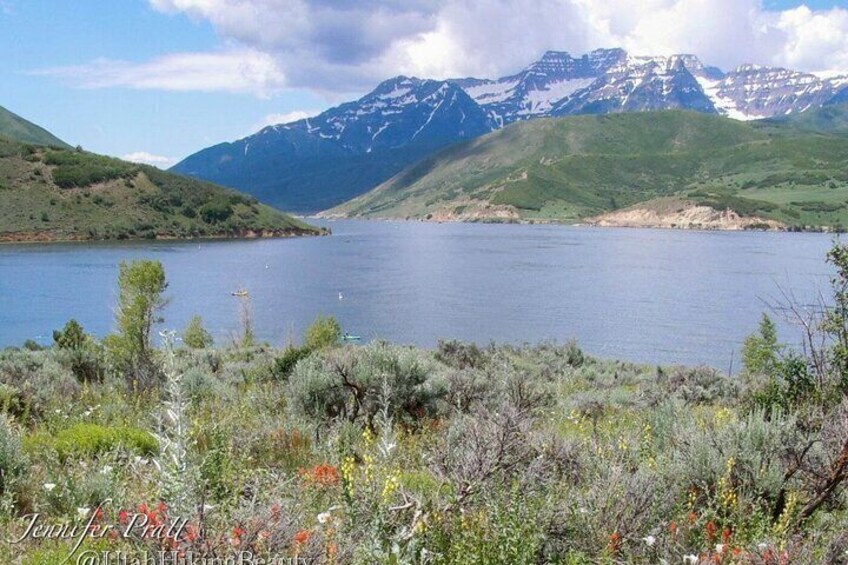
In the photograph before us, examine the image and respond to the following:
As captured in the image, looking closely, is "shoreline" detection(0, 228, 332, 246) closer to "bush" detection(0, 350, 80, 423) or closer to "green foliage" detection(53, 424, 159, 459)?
"bush" detection(0, 350, 80, 423)

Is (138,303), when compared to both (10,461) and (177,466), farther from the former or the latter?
(177,466)

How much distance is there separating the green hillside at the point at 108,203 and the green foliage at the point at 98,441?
479ft

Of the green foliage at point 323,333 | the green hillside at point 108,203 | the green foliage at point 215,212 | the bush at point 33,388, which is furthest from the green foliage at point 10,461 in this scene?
the green foliage at point 215,212

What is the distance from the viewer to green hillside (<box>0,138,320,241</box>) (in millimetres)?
139625

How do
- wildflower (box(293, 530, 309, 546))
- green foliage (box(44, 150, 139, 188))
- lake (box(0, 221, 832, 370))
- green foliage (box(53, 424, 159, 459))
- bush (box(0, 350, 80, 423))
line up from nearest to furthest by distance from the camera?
wildflower (box(293, 530, 309, 546)), green foliage (box(53, 424, 159, 459)), bush (box(0, 350, 80, 423)), lake (box(0, 221, 832, 370)), green foliage (box(44, 150, 139, 188))

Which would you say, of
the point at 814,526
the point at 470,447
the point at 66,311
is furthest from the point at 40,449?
the point at 66,311

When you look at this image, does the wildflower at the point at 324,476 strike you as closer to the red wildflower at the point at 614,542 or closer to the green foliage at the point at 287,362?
the red wildflower at the point at 614,542

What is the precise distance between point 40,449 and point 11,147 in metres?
191

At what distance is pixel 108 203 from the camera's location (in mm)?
156125

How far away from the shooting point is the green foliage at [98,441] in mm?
5969

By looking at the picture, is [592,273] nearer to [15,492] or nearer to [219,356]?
[219,356]

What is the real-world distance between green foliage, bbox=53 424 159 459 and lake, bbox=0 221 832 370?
24.9 metres

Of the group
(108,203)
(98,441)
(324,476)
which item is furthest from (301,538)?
(108,203)

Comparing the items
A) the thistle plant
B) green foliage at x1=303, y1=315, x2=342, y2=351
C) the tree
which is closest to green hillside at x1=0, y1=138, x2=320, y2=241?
green foliage at x1=303, y1=315, x2=342, y2=351
